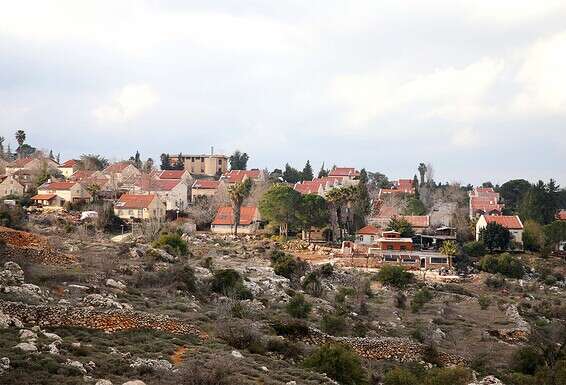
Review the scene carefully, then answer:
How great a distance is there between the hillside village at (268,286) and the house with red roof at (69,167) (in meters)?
5.47

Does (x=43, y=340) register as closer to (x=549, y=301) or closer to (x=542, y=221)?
(x=549, y=301)

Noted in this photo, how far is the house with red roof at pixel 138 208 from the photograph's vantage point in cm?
6575

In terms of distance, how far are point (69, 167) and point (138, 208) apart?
31.5 m

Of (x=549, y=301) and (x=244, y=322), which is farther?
(x=549, y=301)

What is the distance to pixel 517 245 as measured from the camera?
6025 cm

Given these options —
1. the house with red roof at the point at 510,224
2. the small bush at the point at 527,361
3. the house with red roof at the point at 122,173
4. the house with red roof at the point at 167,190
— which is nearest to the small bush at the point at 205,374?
the small bush at the point at 527,361

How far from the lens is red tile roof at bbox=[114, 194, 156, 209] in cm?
6609

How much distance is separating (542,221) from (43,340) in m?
60.5

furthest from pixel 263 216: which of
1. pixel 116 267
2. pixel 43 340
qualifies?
pixel 43 340

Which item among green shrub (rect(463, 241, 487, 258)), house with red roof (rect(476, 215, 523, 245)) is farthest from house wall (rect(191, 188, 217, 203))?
green shrub (rect(463, 241, 487, 258))

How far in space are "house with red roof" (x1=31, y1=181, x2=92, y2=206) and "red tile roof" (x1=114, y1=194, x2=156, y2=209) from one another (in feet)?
18.5

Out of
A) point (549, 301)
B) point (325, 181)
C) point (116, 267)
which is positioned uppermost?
point (325, 181)

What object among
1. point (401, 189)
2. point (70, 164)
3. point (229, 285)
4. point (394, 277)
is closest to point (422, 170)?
point (401, 189)

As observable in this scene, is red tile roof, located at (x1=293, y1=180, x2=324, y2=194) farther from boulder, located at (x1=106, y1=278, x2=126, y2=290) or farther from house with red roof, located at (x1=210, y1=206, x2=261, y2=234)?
boulder, located at (x1=106, y1=278, x2=126, y2=290)
